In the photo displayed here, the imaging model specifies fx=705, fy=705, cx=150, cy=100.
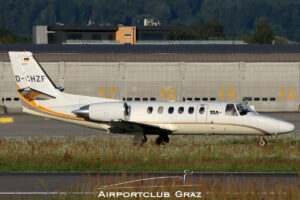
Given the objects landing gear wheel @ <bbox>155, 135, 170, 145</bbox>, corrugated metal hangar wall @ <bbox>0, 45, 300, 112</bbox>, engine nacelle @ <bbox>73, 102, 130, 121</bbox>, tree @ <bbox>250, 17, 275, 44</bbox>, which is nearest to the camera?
engine nacelle @ <bbox>73, 102, 130, 121</bbox>

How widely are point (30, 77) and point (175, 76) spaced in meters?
27.3

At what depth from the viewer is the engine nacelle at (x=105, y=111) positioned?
34.7 meters

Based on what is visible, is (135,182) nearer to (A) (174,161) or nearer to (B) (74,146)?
(A) (174,161)

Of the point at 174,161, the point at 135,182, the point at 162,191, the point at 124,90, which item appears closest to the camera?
the point at 162,191

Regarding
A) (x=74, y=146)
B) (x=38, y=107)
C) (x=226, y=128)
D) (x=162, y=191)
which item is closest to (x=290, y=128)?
(x=226, y=128)

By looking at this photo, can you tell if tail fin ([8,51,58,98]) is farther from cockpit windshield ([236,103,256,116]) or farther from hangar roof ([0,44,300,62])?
hangar roof ([0,44,300,62])

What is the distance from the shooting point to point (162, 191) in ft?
60.2

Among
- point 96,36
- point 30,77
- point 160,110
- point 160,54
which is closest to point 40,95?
point 30,77

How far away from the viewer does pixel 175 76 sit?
63094mm

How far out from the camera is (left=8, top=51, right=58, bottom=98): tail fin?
3703cm

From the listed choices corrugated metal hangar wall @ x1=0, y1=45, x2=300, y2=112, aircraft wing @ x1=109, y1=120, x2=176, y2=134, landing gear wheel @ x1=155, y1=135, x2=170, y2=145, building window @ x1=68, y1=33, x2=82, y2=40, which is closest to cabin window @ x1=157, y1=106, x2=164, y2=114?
aircraft wing @ x1=109, y1=120, x2=176, y2=134

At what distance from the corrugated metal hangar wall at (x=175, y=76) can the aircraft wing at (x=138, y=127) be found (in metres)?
27.2

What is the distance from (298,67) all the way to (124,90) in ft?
52.0

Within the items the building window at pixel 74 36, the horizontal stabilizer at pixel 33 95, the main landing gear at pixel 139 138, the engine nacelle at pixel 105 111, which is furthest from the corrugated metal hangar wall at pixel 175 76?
the building window at pixel 74 36
